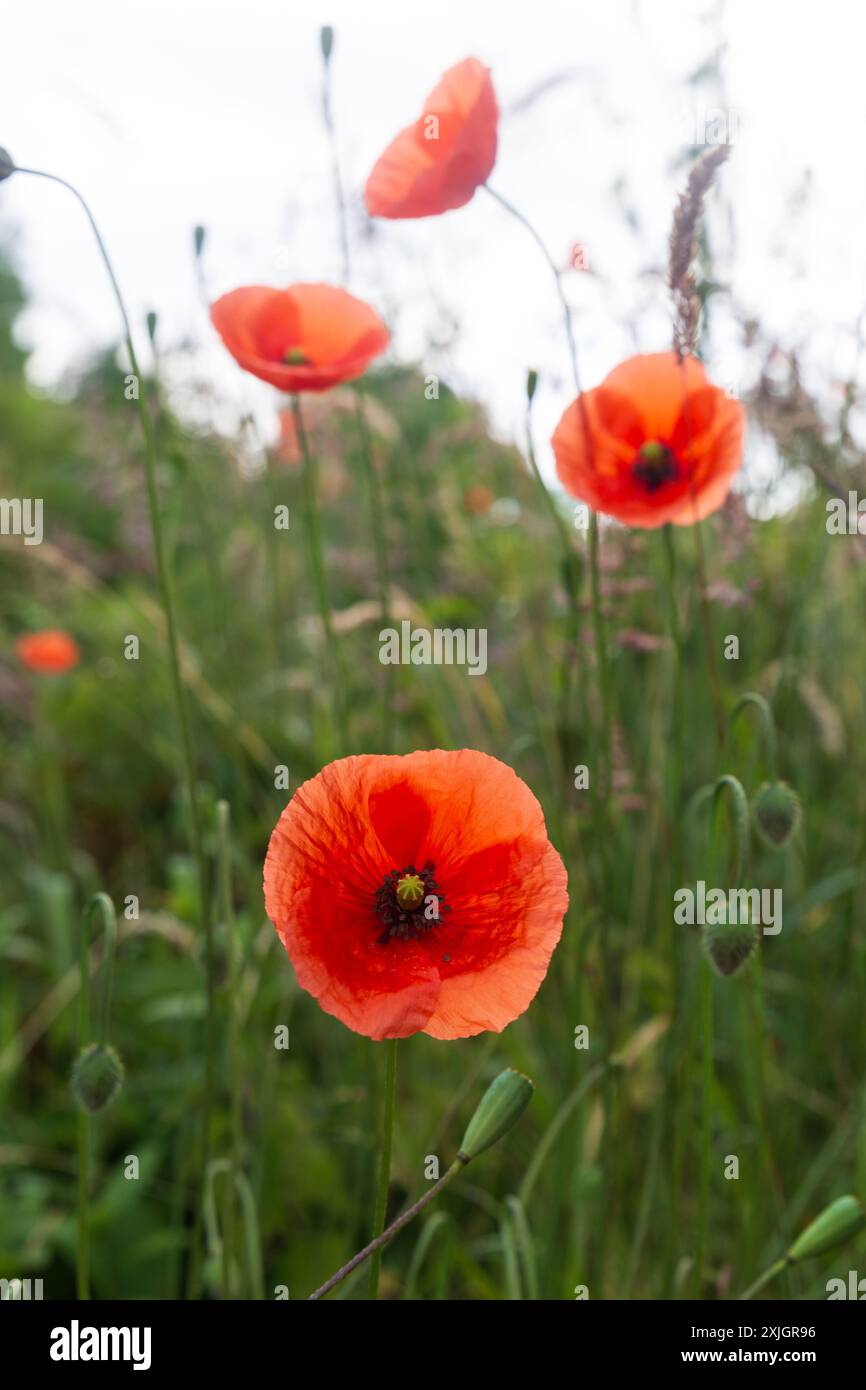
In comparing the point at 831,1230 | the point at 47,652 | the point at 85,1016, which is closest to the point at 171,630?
the point at 85,1016

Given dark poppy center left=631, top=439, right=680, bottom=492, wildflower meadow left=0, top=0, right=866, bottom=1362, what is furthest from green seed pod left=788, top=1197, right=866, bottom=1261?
dark poppy center left=631, top=439, right=680, bottom=492

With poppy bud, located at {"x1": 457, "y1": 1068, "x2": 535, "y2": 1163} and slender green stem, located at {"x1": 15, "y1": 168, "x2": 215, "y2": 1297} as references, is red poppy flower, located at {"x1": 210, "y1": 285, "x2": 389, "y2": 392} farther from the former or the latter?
poppy bud, located at {"x1": 457, "y1": 1068, "x2": 535, "y2": 1163}

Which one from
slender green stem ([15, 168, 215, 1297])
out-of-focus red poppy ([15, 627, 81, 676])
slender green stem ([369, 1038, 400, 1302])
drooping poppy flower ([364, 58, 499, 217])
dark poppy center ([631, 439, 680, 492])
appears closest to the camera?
slender green stem ([369, 1038, 400, 1302])

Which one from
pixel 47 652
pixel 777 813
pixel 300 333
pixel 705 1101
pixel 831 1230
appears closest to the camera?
pixel 831 1230

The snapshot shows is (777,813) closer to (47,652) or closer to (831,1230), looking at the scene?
(831,1230)

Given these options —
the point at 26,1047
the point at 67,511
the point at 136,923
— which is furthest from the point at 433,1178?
the point at 67,511

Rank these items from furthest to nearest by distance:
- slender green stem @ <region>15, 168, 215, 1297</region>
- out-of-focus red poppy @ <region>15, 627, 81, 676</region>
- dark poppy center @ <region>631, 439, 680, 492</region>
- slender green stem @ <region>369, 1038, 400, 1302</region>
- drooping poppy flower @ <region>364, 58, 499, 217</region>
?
out-of-focus red poppy @ <region>15, 627, 81, 676</region>, dark poppy center @ <region>631, 439, 680, 492</region>, drooping poppy flower @ <region>364, 58, 499, 217</region>, slender green stem @ <region>15, 168, 215, 1297</region>, slender green stem @ <region>369, 1038, 400, 1302</region>
